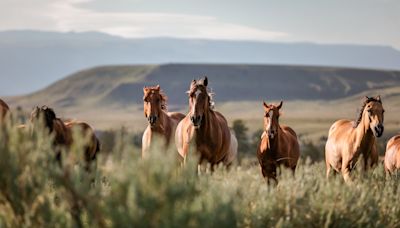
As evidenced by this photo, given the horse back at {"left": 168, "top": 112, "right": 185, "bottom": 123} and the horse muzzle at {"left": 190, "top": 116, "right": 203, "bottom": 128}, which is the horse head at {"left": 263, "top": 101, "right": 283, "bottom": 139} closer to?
the horse muzzle at {"left": 190, "top": 116, "right": 203, "bottom": 128}

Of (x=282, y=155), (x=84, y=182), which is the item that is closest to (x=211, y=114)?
(x=282, y=155)

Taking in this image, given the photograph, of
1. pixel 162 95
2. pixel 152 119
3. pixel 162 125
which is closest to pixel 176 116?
pixel 162 125

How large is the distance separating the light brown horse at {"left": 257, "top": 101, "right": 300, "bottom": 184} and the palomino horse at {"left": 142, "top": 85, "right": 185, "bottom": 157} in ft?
7.03

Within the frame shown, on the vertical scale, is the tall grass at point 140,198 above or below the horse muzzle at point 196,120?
below

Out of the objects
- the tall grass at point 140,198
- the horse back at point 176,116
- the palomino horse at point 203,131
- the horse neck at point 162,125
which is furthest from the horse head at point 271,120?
the tall grass at point 140,198

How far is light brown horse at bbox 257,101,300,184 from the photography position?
454 inches

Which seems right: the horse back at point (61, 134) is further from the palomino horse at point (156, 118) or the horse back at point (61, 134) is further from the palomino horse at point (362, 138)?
the palomino horse at point (362, 138)

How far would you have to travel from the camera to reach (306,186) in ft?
23.0

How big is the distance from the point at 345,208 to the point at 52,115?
6919 mm

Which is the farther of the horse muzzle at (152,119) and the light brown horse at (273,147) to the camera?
the horse muzzle at (152,119)

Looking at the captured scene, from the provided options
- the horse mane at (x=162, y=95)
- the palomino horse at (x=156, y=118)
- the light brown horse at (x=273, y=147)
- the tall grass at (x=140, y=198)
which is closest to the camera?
the tall grass at (x=140, y=198)

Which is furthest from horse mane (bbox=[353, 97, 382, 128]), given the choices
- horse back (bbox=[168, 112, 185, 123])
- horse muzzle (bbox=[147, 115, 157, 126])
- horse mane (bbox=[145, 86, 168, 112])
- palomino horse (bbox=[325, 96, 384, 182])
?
horse back (bbox=[168, 112, 185, 123])

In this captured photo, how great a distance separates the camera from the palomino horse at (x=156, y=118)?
1213 cm

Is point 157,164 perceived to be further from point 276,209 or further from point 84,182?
point 276,209
